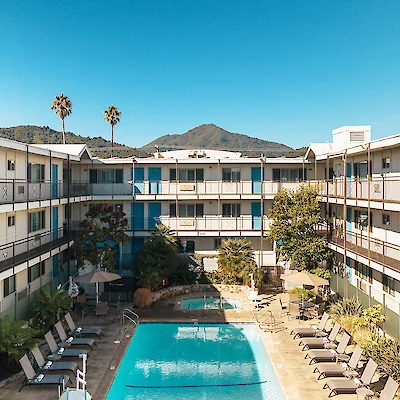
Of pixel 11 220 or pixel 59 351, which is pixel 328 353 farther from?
pixel 11 220

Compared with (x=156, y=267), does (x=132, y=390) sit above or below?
below

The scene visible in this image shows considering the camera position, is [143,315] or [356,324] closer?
[356,324]

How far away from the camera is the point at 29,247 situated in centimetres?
2070

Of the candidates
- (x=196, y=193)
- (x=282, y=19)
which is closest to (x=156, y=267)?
(x=196, y=193)

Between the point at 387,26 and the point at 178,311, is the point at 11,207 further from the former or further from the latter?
the point at 387,26

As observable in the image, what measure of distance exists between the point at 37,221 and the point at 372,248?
715 inches

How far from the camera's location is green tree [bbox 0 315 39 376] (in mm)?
13461

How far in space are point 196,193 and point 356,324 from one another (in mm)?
14333

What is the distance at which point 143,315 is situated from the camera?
70.1ft

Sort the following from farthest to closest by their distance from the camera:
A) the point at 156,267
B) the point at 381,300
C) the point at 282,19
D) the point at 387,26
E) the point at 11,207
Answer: the point at 282,19
the point at 387,26
the point at 156,267
the point at 381,300
the point at 11,207

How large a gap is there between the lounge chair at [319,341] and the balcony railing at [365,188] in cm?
607

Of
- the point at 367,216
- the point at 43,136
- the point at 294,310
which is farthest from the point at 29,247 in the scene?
the point at 43,136

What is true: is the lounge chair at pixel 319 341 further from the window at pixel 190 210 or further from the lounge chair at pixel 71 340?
the window at pixel 190 210

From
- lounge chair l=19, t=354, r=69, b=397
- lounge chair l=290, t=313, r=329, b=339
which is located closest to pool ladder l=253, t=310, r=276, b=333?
lounge chair l=290, t=313, r=329, b=339
